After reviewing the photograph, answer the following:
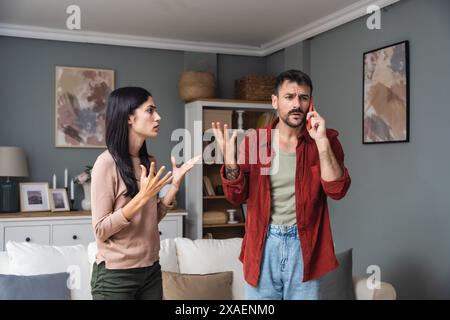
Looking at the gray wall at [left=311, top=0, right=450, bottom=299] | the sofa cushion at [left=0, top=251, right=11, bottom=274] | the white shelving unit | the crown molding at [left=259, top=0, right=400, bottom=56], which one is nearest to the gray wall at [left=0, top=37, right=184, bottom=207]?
the white shelving unit

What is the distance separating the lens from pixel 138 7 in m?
3.87

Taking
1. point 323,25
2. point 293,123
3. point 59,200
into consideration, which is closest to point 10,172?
point 59,200

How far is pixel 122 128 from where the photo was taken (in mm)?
1532

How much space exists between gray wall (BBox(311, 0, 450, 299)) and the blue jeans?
1861mm

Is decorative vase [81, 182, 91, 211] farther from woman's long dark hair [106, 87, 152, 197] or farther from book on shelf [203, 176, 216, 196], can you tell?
woman's long dark hair [106, 87, 152, 197]

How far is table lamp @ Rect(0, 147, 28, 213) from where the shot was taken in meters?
4.21

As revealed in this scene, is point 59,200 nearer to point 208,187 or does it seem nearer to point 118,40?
point 208,187

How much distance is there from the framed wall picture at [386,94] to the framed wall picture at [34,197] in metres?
2.63

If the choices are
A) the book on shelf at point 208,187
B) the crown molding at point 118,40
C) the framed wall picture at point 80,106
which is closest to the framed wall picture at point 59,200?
the framed wall picture at point 80,106

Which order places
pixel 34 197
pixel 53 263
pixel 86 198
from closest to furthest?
pixel 53 263, pixel 34 197, pixel 86 198

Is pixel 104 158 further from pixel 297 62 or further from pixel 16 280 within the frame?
pixel 297 62

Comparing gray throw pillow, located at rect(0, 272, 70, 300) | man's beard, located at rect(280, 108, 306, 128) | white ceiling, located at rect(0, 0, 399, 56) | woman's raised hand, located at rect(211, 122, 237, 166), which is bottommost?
gray throw pillow, located at rect(0, 272, 70, 300)

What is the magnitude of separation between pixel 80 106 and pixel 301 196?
3495 millimetres
